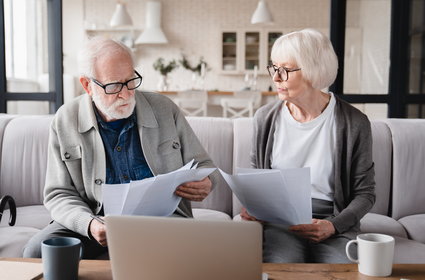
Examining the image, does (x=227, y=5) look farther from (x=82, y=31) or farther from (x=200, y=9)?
(x=82, y=31)

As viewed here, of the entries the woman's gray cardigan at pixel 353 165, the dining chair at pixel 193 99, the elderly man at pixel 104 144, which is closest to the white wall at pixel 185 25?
the dining chair at pixel 193 99

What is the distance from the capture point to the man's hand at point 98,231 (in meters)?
1.43

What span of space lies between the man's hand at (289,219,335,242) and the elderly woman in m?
0.04

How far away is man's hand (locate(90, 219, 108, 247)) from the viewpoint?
1.43 meters

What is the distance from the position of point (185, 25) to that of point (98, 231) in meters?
8.02

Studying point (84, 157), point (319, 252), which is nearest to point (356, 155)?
point (319, 252)

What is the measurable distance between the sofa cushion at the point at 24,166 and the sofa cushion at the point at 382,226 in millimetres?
1419

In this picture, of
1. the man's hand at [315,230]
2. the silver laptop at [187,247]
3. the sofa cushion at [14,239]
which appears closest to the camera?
the silver laptop at [187,247]

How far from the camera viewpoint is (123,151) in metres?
1.69

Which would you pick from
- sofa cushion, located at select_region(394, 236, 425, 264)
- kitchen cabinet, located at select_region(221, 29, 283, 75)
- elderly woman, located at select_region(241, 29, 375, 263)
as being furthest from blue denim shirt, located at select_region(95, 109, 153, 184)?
kitchen cabinet, located at select_region(221, 29, 283, 75)

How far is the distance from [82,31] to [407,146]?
305 inches

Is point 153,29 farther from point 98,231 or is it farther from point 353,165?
point 98,231

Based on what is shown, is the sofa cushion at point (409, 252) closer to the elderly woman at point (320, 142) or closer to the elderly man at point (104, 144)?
the elderly woman at point (320, 142)

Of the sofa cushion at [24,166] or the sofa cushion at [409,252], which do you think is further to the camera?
the sofa cushion at [24,166]
